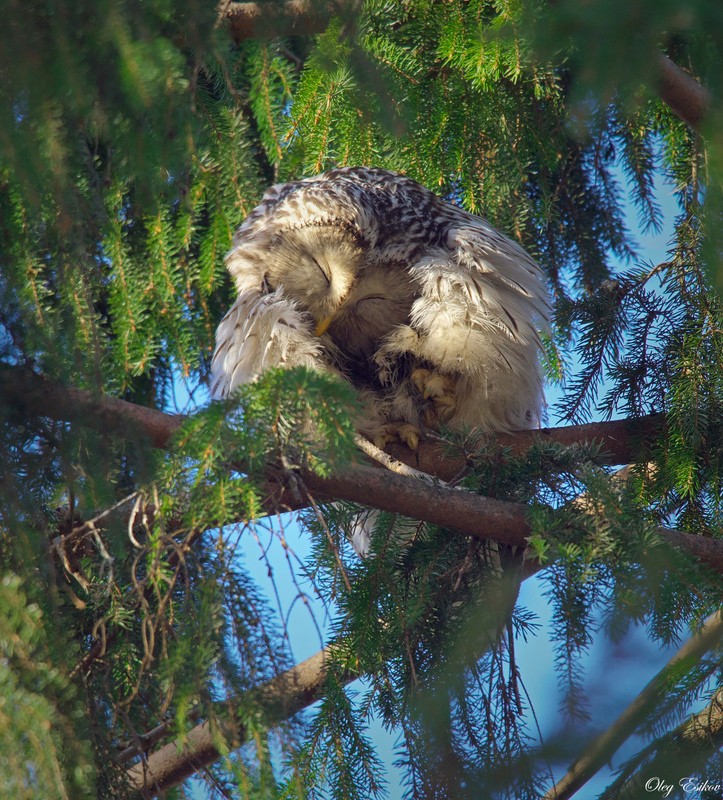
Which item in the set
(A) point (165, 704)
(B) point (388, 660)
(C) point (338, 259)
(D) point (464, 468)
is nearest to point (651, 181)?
(C) point (338, 259)

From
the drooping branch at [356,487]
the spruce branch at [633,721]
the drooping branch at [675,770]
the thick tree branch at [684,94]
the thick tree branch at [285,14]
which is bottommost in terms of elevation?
the drooping branch at [675,770]

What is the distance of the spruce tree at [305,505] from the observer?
1.41 metres

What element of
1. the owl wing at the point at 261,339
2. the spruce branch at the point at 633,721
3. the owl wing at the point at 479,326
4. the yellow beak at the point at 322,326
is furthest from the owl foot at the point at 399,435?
the spruce branch at the point at 633,721

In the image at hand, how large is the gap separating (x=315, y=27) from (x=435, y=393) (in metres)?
1.29

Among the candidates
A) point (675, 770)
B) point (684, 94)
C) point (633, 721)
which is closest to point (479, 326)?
point (684, 94)

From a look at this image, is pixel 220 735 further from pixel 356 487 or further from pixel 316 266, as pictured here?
pixel 316 266

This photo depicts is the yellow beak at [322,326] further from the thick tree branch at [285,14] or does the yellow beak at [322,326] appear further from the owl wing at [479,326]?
the thick tree branch at [285,14]

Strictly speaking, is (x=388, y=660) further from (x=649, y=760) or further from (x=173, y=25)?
(x=173, y=25)

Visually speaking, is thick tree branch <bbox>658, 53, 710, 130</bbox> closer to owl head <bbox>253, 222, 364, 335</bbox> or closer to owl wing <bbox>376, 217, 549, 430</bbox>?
owl wing <bbox>376, 217, 549, 430</bbox>

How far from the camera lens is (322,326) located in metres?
3.03

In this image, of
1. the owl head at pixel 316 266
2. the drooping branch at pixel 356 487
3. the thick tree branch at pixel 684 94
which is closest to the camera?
the drooping branch at pixel 356 487

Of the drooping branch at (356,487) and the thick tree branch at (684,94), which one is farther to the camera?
the thick tree branch at (684,94)

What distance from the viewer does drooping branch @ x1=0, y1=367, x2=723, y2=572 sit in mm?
1644

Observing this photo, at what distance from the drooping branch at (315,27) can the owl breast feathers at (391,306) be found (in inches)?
30.5
